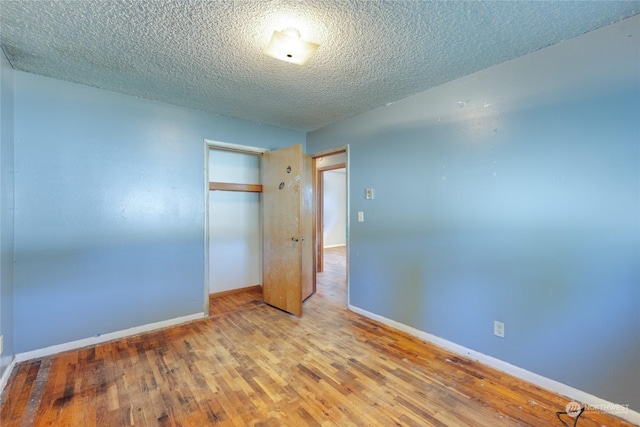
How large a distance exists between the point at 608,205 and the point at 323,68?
2.14 m

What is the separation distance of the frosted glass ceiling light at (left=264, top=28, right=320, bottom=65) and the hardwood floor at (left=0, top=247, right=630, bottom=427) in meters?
2.26

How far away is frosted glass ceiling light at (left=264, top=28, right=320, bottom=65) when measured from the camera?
1.67m

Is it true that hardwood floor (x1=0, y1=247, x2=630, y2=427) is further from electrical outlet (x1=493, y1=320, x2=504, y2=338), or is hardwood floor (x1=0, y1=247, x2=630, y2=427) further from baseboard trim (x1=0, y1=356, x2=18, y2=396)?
electrical outlet (x1=493, y1=320, x2=504, y2=338)

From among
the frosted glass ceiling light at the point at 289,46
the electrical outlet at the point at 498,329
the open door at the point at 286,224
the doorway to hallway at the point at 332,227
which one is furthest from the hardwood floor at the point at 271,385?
the frosted glass ceiling light at the point at 289,46

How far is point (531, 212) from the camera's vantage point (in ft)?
6.55

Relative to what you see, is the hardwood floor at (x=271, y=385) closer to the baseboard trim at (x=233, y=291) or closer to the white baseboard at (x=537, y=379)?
the white baseboard at (x=537, y=379)

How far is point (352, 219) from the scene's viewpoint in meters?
3.39

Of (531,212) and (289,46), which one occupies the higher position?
(289,46)

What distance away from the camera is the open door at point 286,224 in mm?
3238

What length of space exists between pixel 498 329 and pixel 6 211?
3.89m

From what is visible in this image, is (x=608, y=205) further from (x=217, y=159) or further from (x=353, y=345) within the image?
(x=217, y=159)

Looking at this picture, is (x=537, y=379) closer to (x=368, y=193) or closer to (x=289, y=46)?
(x=368, y=193)

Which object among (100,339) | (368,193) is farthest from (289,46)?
(100,339)

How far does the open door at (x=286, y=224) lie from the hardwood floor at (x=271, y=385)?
2.17ft
